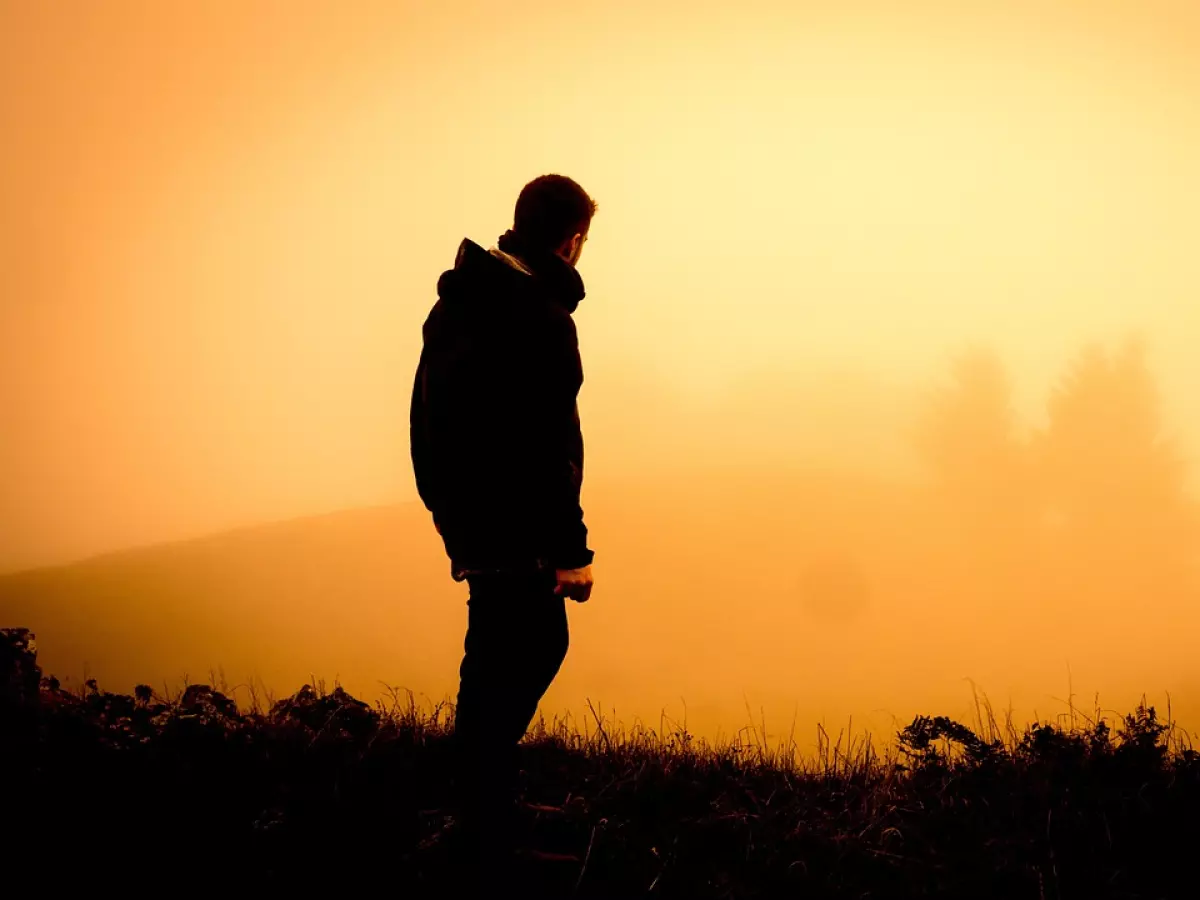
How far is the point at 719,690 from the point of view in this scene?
47.8m

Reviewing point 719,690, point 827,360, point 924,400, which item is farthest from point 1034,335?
point 719,690

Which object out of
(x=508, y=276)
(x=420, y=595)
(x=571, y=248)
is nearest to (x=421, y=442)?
(x=508, y=276)

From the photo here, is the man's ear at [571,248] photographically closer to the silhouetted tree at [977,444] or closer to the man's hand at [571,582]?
the man's hand at [571,582]

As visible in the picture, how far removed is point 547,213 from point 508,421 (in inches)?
33.4

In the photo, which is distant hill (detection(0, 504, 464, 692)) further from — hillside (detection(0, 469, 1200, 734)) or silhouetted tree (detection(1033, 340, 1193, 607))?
silhouetted tree (detection(1033, 340, 1193, 607))

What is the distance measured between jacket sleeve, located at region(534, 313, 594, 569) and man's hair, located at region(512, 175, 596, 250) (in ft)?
1.22

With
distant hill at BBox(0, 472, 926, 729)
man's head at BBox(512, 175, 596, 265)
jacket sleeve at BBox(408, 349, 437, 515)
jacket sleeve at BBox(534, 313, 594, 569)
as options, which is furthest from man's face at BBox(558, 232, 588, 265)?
distant hill at BBox(0, 472, 926, 729)

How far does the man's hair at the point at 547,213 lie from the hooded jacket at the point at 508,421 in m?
0.19

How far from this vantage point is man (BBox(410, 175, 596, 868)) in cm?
261

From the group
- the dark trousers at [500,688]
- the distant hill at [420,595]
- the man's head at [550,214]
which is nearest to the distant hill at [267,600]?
the distant hill at [420,595]

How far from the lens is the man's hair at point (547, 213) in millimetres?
2828

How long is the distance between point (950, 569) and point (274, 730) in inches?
3216

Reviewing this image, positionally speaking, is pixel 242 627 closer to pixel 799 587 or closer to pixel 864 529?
pixel 799 587

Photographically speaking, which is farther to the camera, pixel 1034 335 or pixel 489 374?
pixel 1034 335
